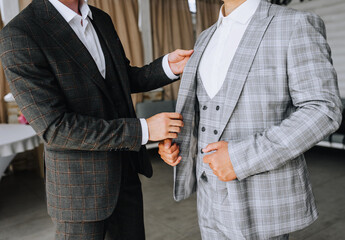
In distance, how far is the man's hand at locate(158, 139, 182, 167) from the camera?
1.15m

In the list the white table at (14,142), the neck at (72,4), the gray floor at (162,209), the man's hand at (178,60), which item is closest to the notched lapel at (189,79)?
the man's hand at (178,60)

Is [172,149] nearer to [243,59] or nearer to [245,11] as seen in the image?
[243,59]

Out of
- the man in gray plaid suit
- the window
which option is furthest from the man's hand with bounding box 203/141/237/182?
the window

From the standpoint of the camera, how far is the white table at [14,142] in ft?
8.43

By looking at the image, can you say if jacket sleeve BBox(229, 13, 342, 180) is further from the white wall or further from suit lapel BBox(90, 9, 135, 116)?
the white wall

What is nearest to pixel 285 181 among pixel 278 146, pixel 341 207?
pixel 278 146

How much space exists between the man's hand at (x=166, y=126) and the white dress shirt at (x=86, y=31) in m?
0.05

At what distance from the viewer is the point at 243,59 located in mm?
944

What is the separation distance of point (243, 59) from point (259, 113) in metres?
0.19

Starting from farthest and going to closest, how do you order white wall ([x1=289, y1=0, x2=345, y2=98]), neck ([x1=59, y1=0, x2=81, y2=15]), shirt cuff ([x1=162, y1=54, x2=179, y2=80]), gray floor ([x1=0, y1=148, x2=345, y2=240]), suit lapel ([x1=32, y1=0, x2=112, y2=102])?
white wall ([x1=289, y1=0, x2=345, y2=98])
gray floor ([x1=0, y1=148, x2=345, y2=240])
shirt cuff ([x1=162, y1=54, x2=179, y2=80])
neck ([x1=59, y1=0, x2=81, y2=15])
suit lapel ([x1=32, y1=0, x2=112, y2=102])

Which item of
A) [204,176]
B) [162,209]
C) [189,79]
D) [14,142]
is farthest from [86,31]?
[162,209]

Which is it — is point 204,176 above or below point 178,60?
below

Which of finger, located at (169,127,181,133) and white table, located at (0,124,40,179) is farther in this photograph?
white table, located at (0,124,40,179)

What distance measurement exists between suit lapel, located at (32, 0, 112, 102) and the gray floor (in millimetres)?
1843
